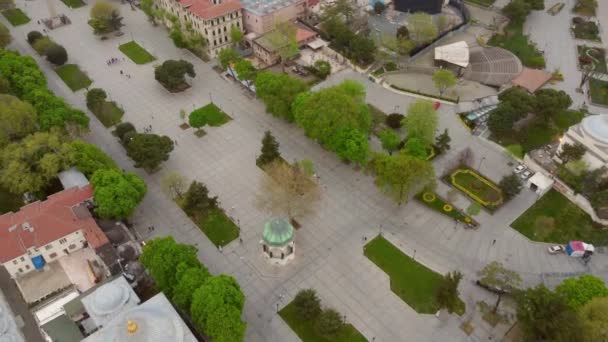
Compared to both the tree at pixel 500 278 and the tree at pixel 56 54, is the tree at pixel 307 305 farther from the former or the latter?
the tree at pixel 56 54

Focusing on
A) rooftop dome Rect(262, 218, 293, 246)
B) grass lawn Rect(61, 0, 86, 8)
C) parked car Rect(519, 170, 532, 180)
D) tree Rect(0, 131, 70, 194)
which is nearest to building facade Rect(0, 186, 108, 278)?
tree Rect(0, 131, 70, 194)

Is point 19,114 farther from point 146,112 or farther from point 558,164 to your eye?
point 558,164

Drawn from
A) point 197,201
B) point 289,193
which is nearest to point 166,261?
point 197,201

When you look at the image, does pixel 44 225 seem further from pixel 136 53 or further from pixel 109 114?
pixel 136 53

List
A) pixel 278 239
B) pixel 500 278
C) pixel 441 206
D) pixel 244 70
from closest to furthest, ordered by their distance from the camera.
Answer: pixel 500 278 < pixel 278 239 < pixel 441 206 < pixel 244 70

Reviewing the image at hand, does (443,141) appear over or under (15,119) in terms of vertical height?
under

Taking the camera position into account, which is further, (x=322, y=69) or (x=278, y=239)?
(x=322, y=69)

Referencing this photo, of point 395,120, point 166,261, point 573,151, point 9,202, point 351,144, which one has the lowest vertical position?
point 9,202

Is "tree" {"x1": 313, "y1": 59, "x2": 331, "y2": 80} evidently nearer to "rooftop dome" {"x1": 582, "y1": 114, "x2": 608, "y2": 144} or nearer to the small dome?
"rooftop dome" {"x1": 582, "y1": 114, "x2": 608, "y2": 144}
